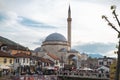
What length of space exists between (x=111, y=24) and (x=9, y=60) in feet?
151

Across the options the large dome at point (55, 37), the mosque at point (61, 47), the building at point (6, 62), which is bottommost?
the building at point (6, 62)

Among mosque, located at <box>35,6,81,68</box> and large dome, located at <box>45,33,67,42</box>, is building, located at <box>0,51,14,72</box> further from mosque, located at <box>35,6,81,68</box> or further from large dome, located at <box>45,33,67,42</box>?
large dome, located at <box>45,33,67,42</box>

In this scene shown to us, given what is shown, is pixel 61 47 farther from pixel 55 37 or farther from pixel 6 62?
pixel 6 62

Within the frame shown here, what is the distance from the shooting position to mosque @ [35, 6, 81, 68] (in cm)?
13912


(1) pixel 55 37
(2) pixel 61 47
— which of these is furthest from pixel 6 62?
(2) pixel 61 47

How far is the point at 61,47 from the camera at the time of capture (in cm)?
14362

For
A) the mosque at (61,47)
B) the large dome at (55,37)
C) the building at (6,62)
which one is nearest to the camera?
the building at (6,62)

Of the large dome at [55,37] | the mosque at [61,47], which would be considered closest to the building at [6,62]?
the mosque at [61,47]

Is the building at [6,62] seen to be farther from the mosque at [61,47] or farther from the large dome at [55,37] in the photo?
the large dome at [55,37]

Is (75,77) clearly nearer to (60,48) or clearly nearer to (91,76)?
(91,76)

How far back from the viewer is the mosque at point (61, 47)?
13912cm

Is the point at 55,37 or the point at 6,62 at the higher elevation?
the point at 55,37

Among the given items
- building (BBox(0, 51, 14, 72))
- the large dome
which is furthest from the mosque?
Result: building (BBox(0, 51, 14, 72))

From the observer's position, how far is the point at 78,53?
14575cm
